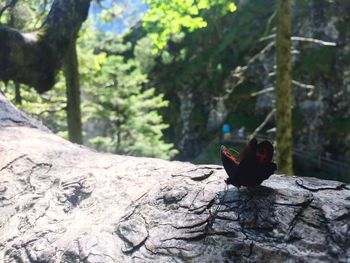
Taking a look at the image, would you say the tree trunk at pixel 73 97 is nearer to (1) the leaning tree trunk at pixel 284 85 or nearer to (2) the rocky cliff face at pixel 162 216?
(1) the leaning tree trunk at pixel 284 85

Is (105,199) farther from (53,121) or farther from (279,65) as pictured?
(53,121)

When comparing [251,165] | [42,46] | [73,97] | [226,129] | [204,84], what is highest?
[42,46]

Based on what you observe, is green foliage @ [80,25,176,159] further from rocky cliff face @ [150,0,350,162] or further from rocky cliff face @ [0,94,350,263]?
rocky cliff face @ [0,94,350,263]

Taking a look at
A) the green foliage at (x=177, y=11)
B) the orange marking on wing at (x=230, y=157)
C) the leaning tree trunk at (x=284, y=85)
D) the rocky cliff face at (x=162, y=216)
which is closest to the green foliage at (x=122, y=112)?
the green foliage at (x=177, y=11)

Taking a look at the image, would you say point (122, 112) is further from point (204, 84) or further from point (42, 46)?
point (204, 84)

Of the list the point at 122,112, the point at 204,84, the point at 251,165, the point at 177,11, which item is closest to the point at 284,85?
the point at 177,11

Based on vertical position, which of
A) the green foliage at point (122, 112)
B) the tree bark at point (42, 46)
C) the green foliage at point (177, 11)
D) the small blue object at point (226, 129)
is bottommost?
the small blue object at point (226, 129)
